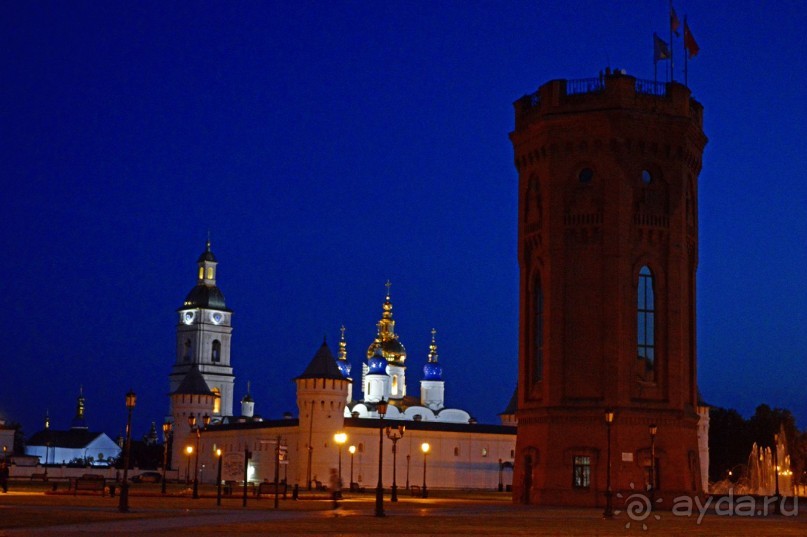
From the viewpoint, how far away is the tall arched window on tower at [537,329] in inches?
2195

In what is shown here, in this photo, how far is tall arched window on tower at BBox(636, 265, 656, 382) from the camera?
177 ft

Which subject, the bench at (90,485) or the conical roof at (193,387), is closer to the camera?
the bench at (90,485)

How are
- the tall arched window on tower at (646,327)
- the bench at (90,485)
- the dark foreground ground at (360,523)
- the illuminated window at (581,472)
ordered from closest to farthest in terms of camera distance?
the dark foreground ground at (360,523) → the illuminated window at (581,472) → the tall arched window on tower at (646,327) → the bench at (90,485)

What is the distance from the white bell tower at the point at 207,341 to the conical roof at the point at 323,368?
56260 mm

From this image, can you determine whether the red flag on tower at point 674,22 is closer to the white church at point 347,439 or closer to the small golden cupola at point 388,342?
the white church at point 347,439

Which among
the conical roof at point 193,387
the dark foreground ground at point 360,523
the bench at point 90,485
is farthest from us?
the conical roof at point 193,387

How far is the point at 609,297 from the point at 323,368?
168 feet

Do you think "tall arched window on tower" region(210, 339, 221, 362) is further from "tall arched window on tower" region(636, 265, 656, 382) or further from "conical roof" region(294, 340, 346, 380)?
"tall arched window on tower" region(636, 265, 656, 382)

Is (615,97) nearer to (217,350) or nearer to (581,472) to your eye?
(581,472)

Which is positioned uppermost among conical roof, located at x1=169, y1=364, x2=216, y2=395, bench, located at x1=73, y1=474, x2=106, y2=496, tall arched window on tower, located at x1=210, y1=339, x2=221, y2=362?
tall arched window on tower, located at x1=210, y1=339, x2=221, y2=362

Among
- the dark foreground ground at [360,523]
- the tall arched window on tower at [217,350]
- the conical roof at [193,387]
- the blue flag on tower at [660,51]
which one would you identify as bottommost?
the dark foreground ground at [360,523]

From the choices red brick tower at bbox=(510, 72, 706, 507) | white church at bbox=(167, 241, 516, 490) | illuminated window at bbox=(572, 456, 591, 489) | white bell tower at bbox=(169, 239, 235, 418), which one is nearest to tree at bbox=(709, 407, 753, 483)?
white church at bbox=(167, 241, 516, 490)

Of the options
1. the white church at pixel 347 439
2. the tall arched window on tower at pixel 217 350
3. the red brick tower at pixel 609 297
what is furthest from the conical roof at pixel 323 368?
the tall arched window on tower at pixel 217 350

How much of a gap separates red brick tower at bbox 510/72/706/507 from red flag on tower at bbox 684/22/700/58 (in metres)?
2.96
